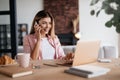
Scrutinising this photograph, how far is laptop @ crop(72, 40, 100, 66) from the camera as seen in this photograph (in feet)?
4.98

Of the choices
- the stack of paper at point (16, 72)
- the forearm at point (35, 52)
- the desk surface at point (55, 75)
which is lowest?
the desk surface at point (55, 75)

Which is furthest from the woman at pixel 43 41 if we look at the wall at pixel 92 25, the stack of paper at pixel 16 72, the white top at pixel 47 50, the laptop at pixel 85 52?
the wall at pixel 92 25

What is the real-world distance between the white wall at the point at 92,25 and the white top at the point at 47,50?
493 cm

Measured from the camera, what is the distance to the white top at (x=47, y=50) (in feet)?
7.54

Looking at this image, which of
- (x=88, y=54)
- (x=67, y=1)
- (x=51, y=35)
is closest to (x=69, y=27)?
(x=67, y=1)

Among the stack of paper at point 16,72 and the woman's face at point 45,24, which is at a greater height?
the woman's face at point 45,24

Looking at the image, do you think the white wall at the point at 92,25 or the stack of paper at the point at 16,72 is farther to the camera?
the white wall at the point at 92,25

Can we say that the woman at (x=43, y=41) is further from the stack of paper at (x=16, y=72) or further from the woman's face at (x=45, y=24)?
the stack of paper at (x=16, y=72)

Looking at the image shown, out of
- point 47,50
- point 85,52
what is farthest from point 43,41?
point 85,52

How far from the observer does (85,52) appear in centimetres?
156

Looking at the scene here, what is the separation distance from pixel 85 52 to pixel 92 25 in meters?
5.72

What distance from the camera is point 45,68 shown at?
1592mm

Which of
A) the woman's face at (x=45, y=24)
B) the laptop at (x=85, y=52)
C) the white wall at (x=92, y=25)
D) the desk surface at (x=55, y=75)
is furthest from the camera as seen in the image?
the white wall at (x=92, y=25)

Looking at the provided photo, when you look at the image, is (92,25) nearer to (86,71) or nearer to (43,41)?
(43,41)
